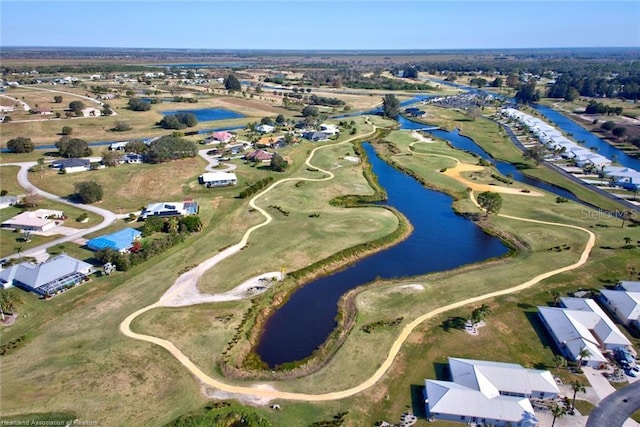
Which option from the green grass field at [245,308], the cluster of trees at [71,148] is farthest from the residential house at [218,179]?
the cluster of trees at [71,148]

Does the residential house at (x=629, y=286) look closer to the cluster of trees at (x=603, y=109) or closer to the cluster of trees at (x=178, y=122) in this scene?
the cluster of trees at (x=178, y=122)

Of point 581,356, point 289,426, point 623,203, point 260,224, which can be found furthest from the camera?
point 623,203

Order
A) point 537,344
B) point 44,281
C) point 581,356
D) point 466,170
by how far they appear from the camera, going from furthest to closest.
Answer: point 466,170 → point 44,281 → point 537,344 → point 581,356

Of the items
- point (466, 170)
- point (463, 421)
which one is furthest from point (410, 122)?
point (463, 421)

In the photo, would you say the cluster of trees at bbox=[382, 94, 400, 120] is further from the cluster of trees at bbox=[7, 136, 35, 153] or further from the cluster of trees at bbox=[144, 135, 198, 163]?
the cluster of trees at bbox=[7, 136, 35, 153]

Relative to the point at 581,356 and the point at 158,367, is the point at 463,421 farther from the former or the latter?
A: the point at 158,367

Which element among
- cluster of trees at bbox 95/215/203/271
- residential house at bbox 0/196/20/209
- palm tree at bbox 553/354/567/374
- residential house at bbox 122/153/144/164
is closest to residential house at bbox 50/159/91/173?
residential house at bbox 122/153/144/164
